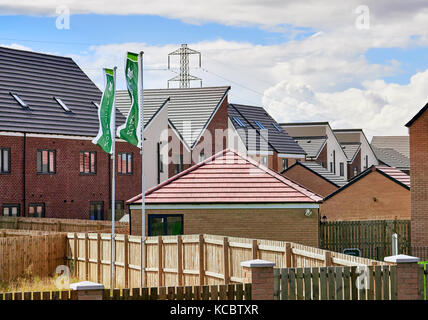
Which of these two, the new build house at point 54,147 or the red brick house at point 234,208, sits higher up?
the new build house at point 54,147

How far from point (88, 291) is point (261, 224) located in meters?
15.5

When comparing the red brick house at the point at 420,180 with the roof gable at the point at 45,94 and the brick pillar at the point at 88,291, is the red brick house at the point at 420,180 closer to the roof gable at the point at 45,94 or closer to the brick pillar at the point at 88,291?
the roof gable at the point at 45,94

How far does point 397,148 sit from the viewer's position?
131250mm

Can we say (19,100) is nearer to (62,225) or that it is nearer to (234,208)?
(62,225)

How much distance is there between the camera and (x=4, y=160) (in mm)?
39656

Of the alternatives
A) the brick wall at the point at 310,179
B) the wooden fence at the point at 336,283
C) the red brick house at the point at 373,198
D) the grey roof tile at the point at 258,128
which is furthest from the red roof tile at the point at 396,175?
the wooden fence at the point at 336,283

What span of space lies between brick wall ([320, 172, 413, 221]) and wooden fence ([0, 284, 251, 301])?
2454cm

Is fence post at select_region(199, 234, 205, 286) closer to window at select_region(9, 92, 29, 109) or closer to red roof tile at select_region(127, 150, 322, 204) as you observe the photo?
red roof tile at select_region(127, 150, 322, 204)

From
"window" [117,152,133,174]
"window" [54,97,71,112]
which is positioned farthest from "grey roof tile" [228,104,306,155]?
"window" [54,97,71,112]

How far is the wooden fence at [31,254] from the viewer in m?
25.8

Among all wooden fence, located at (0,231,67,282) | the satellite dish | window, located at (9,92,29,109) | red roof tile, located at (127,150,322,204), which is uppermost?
window, located at (9,92,29,109)

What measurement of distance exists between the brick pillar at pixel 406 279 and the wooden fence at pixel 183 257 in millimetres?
641

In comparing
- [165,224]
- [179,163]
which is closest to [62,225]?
[165,224]

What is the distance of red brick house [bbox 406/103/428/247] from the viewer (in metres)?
32.0
